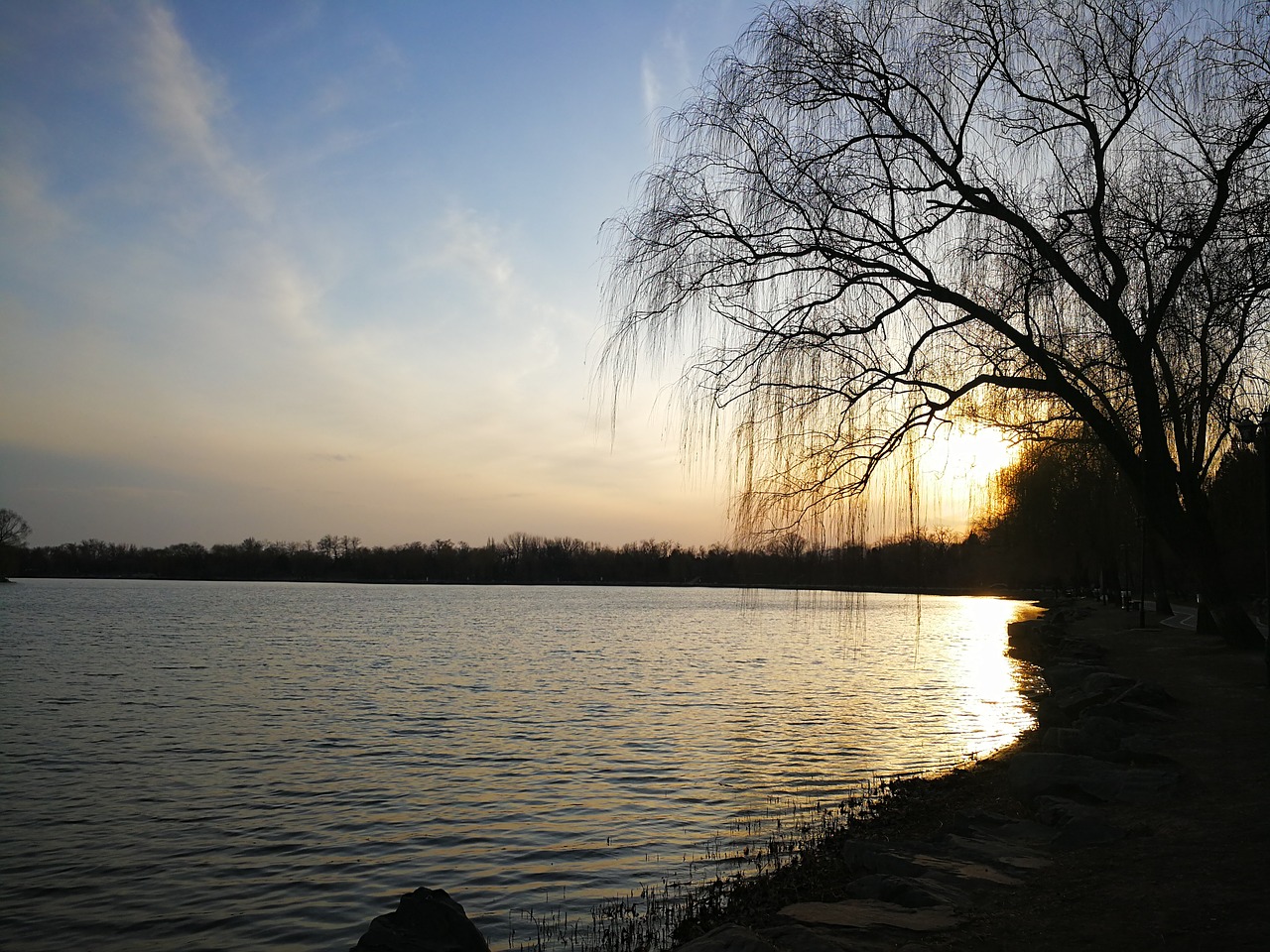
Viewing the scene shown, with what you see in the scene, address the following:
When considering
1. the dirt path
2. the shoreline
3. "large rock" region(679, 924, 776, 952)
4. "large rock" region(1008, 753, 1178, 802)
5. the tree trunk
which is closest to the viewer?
"large rock" region(679, 924, 776, 952)

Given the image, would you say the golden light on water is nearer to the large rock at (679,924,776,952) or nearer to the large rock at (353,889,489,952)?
the large rock at (679,924,776,952)

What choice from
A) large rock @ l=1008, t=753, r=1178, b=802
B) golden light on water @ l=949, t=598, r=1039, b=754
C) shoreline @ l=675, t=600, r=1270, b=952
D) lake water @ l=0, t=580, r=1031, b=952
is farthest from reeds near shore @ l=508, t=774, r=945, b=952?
golden light on water @ l=949, t=598, r=1039, b=754

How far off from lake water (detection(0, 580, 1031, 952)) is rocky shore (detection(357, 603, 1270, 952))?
74.5 inches

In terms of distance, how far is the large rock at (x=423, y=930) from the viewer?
18.4 ft

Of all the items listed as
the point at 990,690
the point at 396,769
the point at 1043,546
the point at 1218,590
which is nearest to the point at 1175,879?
the point at 1218,590

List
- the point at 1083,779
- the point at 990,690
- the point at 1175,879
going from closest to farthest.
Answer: the point at 1175,879
the point at 1083,779
the point at 990,690

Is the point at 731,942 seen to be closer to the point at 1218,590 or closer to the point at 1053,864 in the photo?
the point at 1053,864

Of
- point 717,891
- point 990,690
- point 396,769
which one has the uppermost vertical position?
point 717,891

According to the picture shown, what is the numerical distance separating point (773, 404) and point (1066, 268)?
14.5 ft

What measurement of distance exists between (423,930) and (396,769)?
8818 mm

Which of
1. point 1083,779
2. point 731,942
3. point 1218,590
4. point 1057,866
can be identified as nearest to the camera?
point 731,942

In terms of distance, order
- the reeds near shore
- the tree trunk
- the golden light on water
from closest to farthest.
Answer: the reeds near shore, the tree trunk, the golden light on water

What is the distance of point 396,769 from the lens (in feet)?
46.4

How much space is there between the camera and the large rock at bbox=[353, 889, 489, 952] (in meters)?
5.60
